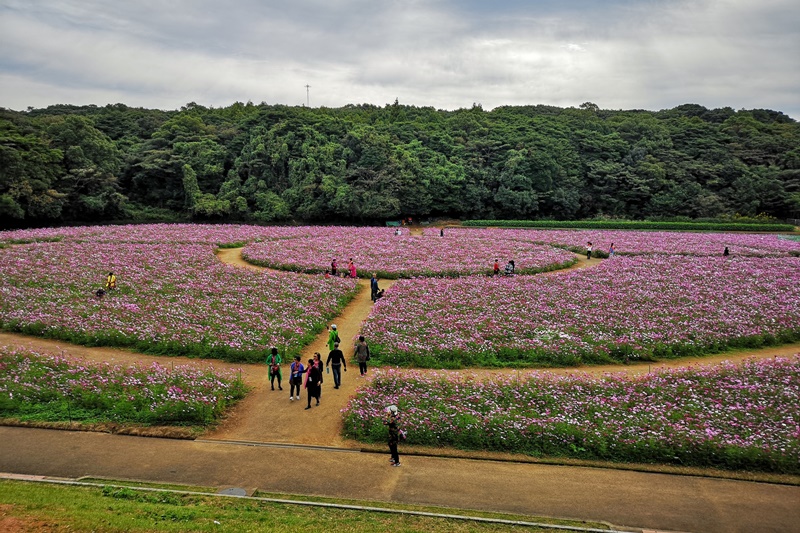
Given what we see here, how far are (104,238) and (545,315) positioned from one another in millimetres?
32308

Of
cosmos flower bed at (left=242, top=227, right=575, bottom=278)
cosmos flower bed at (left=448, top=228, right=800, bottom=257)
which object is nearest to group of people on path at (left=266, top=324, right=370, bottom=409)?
cosmos flower bed at (left=242, top=227, right=575, bottom=278)

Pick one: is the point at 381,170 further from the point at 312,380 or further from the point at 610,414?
the point at 610,414

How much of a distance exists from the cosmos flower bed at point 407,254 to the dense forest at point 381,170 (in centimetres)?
1604

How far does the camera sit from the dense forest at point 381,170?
50.8 metres

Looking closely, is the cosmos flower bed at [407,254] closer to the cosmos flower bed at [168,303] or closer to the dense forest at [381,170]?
the cosmos flower bed at [168,303]

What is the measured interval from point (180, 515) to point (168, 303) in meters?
13.7

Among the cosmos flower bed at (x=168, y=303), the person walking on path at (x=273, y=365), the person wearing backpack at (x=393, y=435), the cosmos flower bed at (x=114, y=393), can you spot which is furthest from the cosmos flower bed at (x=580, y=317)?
the person wearing backpack at (x=393, y=435)

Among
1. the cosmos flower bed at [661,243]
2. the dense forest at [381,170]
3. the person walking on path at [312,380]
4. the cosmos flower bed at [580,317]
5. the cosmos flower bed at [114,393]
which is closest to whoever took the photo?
the cosmos flower bed at [114,393]

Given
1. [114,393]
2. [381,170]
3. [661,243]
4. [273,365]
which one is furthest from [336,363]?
[381,170]

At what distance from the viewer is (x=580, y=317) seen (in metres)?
18.8

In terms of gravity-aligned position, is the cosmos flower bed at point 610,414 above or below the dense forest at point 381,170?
below

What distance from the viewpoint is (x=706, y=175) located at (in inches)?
2411

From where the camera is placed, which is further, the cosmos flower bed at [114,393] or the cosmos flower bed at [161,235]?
the cosmos flower bed at [161,235]

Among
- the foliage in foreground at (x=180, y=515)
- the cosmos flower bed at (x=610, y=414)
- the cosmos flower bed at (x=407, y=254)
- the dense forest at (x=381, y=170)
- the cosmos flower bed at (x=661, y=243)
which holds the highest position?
the dense forest at (x=381, y=170)
